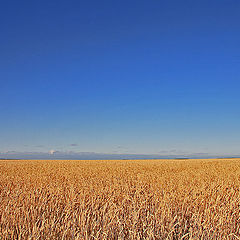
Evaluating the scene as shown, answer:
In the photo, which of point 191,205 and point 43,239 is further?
point 191,205

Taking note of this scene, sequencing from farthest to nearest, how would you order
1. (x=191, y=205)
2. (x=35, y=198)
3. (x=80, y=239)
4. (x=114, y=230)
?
(x=35, y=198), (x=191, y=205), (x=114, y=230), (x=80, y=239)

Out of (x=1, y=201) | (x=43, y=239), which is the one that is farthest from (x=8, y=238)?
(x=1, y=201)

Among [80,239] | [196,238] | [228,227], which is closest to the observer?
[80,239]

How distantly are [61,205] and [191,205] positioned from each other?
150 inches

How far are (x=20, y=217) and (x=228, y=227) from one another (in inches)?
194

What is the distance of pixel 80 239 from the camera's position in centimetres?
395

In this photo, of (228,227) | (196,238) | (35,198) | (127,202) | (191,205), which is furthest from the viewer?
(35,198)

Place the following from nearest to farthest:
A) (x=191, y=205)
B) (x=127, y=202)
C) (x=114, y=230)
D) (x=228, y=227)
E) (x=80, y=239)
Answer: (x=80, y=239) < (x=114, y=230) < (x=228, y=227) < (x=191, y=205) < (x=127, y=202)

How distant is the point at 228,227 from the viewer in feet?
17.7

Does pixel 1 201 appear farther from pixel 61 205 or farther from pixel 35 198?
pixel 61 205

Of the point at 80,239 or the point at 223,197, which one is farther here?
the point at 223,197

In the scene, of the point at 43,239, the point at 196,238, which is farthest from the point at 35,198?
the point at 196,238

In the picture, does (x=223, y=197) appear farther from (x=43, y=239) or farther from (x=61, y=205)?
(x=43, y=239)

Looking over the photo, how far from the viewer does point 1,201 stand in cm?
730
